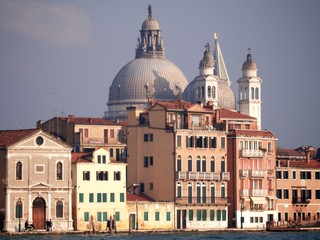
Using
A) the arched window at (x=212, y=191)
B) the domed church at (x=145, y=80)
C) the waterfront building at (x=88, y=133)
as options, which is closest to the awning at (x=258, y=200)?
the arched window at (x=212, y=191)

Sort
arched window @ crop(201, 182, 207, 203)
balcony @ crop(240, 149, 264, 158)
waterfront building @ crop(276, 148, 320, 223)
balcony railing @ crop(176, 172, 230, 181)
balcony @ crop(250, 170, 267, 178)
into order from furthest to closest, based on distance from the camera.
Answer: waterfront building @ crop(276, 148, 320, 223) → balcony @ crop(250, 170, 267, 178) → balcony @ crop(240, 149, 264, 158) → arched window @ crop(201, 182, 207, 203) → balcony railing @ crop(176, 172, 230, 181)

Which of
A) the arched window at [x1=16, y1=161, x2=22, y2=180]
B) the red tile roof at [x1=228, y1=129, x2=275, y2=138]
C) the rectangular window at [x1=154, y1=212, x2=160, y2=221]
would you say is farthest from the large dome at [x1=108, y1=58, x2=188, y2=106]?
the arched window at [x1=16, y1=161, x2=22, y2=180]

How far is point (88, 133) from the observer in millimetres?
119500

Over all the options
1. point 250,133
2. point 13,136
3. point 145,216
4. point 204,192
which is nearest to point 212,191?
point 204,192

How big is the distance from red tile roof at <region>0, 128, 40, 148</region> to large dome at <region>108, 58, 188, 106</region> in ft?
199

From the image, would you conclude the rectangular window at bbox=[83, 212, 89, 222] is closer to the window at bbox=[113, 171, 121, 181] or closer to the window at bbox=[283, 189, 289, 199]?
the window at bbox=[113, 171, 121, 181]

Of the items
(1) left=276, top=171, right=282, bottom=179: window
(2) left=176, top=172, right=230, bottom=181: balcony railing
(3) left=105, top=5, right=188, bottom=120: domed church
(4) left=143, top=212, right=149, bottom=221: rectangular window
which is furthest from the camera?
(3) left=105, top=5, right=188, bottom=120: domed church

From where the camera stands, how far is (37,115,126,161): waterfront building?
4645 inches

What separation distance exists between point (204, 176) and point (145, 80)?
5850 cm

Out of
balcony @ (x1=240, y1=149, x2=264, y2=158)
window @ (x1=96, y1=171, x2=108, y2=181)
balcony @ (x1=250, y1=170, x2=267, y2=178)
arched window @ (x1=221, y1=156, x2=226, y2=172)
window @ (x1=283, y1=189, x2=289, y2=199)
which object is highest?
balcony @ (x1=240, y1=149, x2=264, y2=158)

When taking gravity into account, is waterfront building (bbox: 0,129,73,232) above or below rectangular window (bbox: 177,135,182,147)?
below

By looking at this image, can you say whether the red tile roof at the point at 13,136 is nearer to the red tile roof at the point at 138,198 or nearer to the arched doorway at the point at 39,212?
the arched doorway at the point at 39,212

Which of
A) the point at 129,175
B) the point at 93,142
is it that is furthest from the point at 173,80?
the point at 129,175

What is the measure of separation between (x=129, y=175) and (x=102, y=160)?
720cm
